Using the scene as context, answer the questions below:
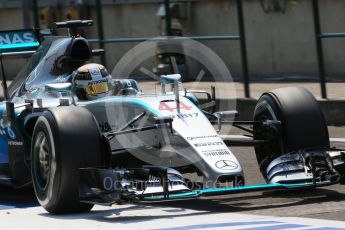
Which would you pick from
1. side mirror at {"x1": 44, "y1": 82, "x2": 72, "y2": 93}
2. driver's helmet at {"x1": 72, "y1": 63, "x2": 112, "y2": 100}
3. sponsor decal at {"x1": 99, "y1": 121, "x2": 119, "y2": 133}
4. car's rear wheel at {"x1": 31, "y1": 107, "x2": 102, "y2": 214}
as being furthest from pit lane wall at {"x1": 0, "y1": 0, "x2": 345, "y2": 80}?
car's rear wheel at {"x1": 31, "y1": 107, "x2": 102, "y2": 214}

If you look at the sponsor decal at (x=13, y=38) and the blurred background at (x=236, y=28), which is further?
the blurred background at (x=236, y=28)

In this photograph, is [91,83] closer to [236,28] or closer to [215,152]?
[215,152]

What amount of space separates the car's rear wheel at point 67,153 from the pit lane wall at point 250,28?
8.53 metres

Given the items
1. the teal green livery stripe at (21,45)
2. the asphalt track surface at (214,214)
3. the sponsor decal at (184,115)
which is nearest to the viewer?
the asphalt track surface at (214,214)

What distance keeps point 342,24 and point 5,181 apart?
1075cm

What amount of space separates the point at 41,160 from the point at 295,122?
2.37 meters

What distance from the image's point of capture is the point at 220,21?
22.4 m

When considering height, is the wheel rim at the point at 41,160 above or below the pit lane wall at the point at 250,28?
below

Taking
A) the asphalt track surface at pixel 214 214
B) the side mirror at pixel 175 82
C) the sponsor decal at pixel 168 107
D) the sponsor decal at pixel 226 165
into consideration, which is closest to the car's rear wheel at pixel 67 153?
the asphalt track surface at pixel 214 214

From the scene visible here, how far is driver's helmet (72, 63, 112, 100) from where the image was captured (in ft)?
34.9

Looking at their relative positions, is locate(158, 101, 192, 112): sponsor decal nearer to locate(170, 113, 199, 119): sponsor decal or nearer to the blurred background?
locate(170, 113, 199, 119): sponsor decal

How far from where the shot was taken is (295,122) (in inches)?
397

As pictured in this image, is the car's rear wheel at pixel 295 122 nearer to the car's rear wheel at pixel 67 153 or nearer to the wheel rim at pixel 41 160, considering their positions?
the car's rear wheel at pixel 67 153

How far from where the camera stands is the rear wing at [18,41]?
470 inches
